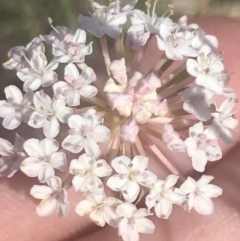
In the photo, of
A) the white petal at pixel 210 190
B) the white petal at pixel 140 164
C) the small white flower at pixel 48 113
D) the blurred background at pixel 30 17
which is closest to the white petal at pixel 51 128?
the small white flower at pixel 48 113

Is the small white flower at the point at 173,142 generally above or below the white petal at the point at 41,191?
above

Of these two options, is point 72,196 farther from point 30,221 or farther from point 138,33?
point 138,33

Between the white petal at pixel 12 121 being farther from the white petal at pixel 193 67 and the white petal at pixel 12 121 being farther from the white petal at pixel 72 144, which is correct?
the white petal at pixel 193 67

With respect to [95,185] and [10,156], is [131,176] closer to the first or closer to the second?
[95,185]

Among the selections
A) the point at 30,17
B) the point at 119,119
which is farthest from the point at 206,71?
the point at 30,17

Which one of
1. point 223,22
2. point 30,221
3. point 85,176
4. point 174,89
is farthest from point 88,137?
point 223,22
